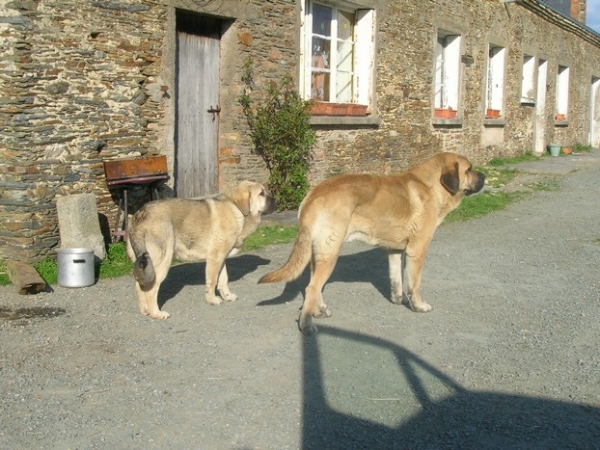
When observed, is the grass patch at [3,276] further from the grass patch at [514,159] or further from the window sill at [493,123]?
the grass patch at [514,159]

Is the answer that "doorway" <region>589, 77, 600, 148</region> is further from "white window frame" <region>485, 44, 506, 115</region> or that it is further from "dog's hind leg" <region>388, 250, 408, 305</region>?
"dog's hind leg" <region>388, 250, 408, 305</region>

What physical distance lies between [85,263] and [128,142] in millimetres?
2284

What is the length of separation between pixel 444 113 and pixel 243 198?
451 inches

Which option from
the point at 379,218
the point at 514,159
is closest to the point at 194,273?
the point at 379,218

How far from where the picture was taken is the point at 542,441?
3783mm

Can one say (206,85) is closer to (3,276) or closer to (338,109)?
(338,109)

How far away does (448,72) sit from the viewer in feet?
57.6

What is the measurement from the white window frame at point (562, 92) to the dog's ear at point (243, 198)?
Answer: 73.6 ft

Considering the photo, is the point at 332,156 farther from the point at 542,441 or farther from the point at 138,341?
the point at 542,441

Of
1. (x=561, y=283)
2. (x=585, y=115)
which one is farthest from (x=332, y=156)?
(x=585, y=115)

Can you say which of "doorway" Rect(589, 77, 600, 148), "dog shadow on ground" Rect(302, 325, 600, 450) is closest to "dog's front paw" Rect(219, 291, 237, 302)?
"dog shadow on ground" Rect(302, 325, 600, 450)

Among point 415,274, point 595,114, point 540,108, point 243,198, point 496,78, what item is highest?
point 496,78

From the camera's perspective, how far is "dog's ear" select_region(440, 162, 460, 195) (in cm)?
620

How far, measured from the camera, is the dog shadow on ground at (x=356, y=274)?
270 inches
